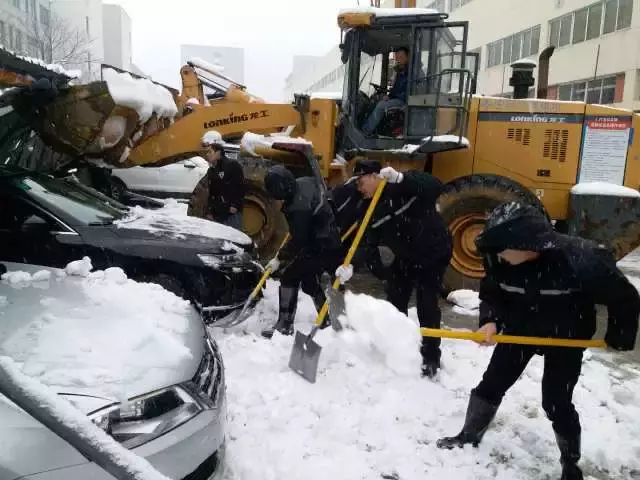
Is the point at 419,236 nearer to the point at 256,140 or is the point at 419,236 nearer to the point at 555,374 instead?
the point at 555,374

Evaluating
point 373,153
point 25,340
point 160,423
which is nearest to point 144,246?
point 25,340

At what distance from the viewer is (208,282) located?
4461 millimetres

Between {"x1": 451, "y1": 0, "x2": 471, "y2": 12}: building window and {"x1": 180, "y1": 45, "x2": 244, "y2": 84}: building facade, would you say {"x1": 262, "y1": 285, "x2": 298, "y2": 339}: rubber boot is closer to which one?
{"x1": 451, "y1": 0, "x2": 471, "y2": 12}: building window

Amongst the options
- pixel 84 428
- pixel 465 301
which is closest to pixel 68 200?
pixel 84 428

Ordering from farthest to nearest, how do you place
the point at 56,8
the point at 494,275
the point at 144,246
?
1. the point at 56,8
2. the point at 144,246
3. the point at 494,275

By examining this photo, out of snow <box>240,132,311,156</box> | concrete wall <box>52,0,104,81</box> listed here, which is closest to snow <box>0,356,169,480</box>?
snow <box>240,132,311,156</box>

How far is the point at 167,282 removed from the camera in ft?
14.5

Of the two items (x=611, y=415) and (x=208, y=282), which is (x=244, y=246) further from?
(x=611, y=415)

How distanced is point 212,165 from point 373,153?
1953 millimetres

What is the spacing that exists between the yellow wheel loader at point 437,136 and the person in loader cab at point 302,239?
220cm

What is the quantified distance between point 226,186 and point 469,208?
286cm

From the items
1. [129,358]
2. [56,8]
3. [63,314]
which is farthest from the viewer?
[56,8]

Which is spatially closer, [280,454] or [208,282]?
[280,454]

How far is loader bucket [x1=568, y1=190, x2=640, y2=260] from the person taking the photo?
6238mm
